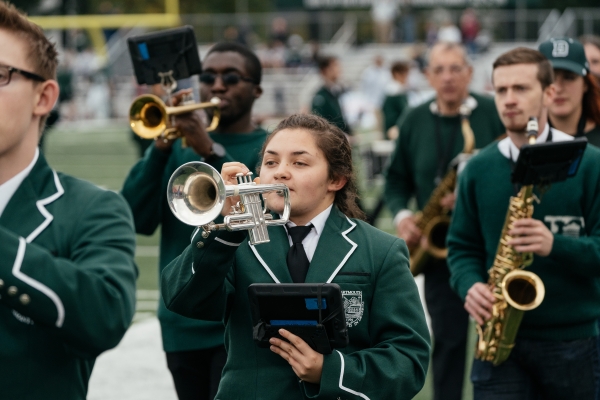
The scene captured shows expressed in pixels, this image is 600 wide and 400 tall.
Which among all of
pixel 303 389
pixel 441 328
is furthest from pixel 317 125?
pixel 441 328

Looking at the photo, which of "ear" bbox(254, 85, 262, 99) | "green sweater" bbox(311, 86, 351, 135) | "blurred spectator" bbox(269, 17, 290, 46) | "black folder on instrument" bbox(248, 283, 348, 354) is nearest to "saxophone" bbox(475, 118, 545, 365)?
"ear" bbox(254, 85, 262, 99)

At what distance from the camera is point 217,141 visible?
5.29 meters

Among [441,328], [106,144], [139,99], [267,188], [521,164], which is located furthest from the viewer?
[106,144]

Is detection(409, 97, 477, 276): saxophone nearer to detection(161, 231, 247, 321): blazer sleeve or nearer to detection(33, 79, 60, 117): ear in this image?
detection(161, 231, 247, 321): blazer sleeve

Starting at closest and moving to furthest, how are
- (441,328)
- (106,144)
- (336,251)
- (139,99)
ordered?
(336,251) → (139,99) → (441,328) → (106,144)

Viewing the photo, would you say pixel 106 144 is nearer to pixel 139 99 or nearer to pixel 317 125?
pixel 139 99

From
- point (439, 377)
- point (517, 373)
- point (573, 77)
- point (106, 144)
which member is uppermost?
point (573, 77)

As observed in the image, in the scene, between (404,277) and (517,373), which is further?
(517,373)

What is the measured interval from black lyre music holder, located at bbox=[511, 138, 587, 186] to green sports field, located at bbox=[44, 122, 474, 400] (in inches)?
118

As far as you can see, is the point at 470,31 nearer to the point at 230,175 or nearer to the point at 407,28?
the point at 407,28

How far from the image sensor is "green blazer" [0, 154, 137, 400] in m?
2.48

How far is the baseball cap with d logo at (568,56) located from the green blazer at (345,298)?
2.28 metres

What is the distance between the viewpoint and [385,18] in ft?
126

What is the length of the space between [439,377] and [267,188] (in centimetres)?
348
